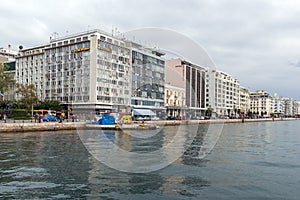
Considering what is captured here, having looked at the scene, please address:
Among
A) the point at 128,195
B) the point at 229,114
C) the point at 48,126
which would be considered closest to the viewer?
the point at 128,195

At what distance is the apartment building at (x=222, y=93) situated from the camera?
147250mm

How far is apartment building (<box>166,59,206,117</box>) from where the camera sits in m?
119

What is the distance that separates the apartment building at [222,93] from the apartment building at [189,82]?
24.5 ft

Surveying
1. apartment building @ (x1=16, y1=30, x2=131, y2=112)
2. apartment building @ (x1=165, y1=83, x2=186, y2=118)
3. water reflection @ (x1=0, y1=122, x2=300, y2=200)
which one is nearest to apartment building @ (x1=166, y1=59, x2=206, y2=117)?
apartment building @ (x1=165, y1=83, x2=186, y2=118)

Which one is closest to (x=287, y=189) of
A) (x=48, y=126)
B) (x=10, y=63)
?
(x=48, y=126)

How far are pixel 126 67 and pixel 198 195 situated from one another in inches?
2867

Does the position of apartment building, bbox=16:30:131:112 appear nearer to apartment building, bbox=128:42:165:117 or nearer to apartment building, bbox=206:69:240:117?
apartment building, bbox=128:42:165:117

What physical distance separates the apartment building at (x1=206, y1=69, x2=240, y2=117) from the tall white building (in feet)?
195

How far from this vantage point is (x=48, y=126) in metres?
47.4

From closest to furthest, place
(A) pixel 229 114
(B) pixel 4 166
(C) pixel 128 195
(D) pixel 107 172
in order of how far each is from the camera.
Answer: (C) pixel 128 195, (D) pixel 107 172, (B) pixel 4 166, (A) pixel 229 114

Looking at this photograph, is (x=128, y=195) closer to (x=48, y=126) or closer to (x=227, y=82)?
(x=48, y=126)

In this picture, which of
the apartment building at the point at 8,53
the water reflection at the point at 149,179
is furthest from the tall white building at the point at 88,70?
the water reflection at the point at 149,179

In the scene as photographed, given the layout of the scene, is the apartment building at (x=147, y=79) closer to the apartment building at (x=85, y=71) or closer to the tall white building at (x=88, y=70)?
the tall white building at (x=88, y=70)

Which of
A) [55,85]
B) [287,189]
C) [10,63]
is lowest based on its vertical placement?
[287,189]
